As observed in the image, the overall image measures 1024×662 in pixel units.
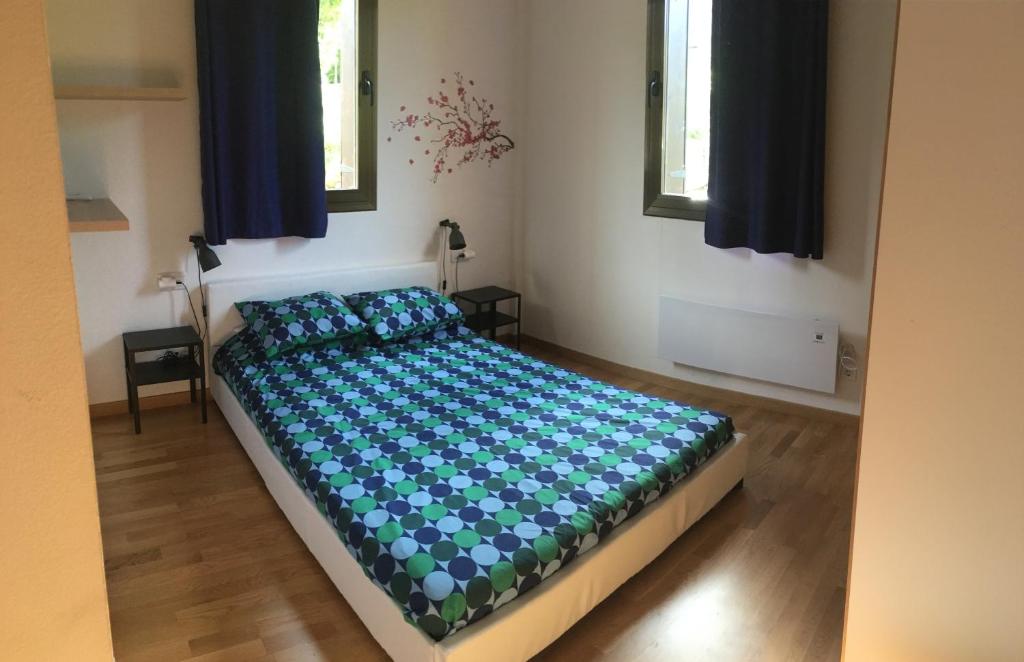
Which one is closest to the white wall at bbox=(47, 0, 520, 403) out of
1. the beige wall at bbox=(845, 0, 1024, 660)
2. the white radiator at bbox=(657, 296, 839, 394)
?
the white radiator at bbox=(657, 296, 839, 394)

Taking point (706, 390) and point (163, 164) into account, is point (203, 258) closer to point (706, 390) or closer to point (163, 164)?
point (163, 164)

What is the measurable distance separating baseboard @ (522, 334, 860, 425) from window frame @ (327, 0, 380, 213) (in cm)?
152

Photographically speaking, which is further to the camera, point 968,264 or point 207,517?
point 207,517

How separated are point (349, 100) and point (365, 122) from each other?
0.15 meters

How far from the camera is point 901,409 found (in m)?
1.50

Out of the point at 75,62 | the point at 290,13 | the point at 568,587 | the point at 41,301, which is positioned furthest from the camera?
the point at 290,13

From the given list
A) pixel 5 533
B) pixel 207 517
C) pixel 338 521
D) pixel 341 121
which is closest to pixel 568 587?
pixel 338 521

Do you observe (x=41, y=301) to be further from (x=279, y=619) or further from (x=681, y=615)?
(x=681, y=615)

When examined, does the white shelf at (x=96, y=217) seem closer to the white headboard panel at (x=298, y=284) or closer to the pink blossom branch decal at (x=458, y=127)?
the white headboard panel at (x=298, y=284)

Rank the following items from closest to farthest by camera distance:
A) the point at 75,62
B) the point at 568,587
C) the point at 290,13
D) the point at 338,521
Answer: the point at 568,587 < the point at 338,521 < the point at 75,62 < the point at 290,13

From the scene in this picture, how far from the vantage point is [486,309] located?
17.7 feet

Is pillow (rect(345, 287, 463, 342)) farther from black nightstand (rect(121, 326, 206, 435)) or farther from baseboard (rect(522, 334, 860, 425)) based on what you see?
baseboard (rect(522, 334, 860, 425))

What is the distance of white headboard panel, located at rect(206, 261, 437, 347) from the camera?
4273 mm

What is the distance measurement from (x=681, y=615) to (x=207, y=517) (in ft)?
5.92
